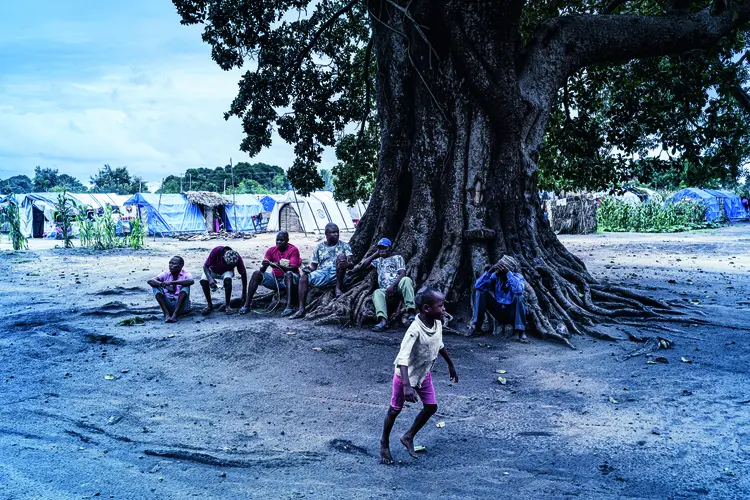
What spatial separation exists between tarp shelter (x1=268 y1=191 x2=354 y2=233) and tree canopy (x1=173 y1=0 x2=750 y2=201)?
20421mm

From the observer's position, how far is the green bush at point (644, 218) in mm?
29781

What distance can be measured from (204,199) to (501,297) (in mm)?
28938

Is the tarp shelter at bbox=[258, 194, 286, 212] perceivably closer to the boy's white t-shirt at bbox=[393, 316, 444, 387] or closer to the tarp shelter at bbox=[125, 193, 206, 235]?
the tarp shelter at bbox=[125, 193, 206, 235]

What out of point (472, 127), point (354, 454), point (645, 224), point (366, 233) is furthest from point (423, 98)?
point (645, 224)

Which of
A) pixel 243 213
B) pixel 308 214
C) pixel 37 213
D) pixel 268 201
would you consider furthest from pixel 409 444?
pixel 268 201

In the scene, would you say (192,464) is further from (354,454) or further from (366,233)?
(366,233)

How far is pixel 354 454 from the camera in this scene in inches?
155

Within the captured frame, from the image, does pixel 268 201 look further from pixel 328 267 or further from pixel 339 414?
pixel 339 414

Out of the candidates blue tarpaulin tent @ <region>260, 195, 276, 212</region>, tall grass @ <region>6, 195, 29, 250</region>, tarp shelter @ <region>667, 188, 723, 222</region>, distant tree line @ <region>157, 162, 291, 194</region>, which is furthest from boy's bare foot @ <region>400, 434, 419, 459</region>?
distant tree line @ <region>157, 162, 291, 194</region>

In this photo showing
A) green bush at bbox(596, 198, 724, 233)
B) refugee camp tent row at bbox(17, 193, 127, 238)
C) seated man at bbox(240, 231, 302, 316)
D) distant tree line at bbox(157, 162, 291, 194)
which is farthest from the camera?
distant tree line at bbox(157, 162, 291, 194)

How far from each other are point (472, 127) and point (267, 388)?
16.6 feet

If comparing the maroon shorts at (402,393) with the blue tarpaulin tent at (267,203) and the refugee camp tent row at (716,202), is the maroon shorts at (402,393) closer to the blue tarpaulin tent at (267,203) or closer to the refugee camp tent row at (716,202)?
the blue tarpaulin tent at (267,203)

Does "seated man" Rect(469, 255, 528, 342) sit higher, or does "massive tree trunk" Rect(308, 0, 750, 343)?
"massive tree trunk" Rect(308, 0, 750, 343)

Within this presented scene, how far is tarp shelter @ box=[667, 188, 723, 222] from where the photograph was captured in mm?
38219
